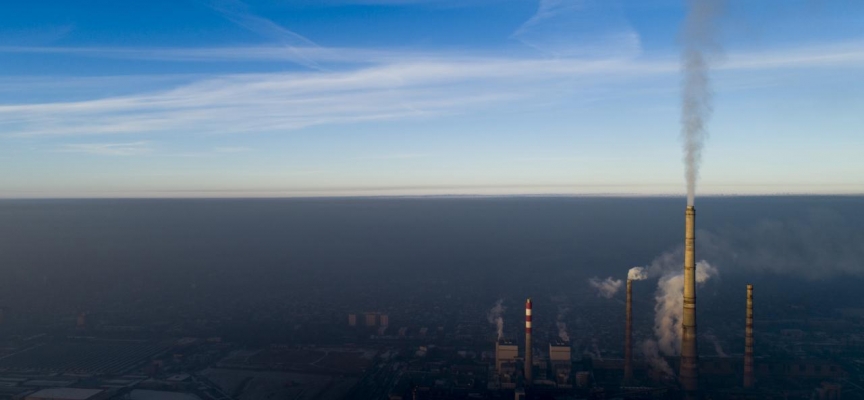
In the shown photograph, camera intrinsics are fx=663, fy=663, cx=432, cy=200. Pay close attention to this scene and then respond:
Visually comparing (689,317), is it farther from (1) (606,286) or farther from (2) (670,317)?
(1) (606,286)

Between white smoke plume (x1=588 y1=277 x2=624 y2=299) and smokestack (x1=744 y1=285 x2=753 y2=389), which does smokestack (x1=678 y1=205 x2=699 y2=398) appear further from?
white smoke plume (x1=588 y1=277 x2=624 y2=299)

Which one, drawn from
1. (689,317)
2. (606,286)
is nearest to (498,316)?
(606,286)

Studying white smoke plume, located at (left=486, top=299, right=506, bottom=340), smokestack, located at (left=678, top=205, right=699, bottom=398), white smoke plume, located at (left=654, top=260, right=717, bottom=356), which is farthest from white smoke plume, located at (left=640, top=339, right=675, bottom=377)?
white smoke plume, located at (left=486, top=299, right=506, bottom=340)

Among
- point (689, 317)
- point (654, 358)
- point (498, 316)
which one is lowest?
point (498, 316)

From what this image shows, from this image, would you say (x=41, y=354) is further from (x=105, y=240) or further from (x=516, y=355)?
(x=105, y=240)

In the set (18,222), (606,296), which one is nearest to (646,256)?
(606,296)

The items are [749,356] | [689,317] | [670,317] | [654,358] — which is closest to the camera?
[689,317]

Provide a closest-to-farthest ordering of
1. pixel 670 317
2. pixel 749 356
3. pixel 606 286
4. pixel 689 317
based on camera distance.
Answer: pixel 689 317
pixel 749 356
pixel 670 317
pixel 606 286
